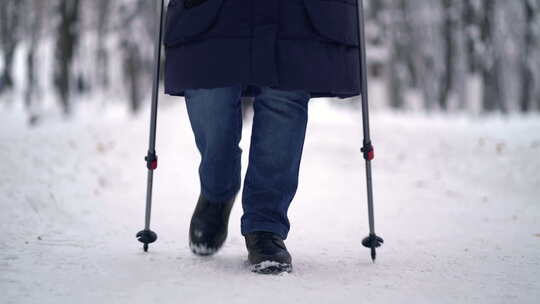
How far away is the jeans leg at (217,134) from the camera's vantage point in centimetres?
247

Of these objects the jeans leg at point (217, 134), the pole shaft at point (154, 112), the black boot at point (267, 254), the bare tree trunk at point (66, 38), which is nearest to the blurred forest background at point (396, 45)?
the bare tree trunk at point (66, 38)

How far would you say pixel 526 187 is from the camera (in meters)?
5.58

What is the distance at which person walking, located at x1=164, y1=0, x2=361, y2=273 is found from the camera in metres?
2.36

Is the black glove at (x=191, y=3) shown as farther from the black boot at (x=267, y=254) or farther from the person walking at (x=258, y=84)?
the black boot at (x=267, y=254)

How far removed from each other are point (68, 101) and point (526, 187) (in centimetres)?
1419

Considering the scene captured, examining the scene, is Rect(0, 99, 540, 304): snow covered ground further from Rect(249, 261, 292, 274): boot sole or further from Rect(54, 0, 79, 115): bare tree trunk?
Rect(54, 0, 79, 115): bare tree trunk

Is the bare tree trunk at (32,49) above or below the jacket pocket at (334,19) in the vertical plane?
above

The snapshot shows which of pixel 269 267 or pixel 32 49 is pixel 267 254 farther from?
pixel 32 49

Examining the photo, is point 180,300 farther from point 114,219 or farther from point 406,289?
point 114,219

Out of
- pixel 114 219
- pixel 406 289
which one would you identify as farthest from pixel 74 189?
pixel 406 289

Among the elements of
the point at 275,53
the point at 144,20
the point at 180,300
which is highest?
the point at 144,20

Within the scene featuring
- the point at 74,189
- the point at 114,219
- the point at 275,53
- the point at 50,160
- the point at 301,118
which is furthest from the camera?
the point at 50,160

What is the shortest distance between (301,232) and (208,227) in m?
1.15

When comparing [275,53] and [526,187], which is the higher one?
[275,53]
